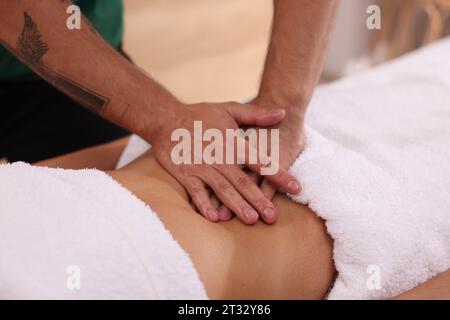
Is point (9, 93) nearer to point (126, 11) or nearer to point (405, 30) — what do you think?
point (126, 11)

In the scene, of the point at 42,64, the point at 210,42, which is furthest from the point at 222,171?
the point at 210,42

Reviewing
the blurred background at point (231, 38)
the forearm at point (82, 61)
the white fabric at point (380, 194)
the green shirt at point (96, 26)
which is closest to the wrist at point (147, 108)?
the forearm at point (82, 61)

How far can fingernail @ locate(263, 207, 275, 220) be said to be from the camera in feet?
2.91

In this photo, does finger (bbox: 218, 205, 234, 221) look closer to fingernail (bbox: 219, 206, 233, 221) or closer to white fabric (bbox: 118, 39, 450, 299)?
fingernail (bbox: 219, 206, 233, 221)

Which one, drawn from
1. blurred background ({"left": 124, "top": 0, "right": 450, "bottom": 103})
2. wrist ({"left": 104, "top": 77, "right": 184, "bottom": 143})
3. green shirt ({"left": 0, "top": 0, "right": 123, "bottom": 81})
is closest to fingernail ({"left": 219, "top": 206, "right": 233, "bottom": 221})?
wrist ({"left": 104, "top": 77, "right": 184, "bottom": 143})

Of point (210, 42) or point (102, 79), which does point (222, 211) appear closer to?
point (102, 79)

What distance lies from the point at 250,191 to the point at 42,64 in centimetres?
51

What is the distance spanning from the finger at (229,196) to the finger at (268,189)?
0.05 m

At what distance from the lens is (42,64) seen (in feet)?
3.55

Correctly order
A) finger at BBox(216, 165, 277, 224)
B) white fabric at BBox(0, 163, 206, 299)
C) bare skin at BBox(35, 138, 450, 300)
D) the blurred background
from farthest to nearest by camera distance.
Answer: the blurred background < finger at BBox(216, 165, 277, 224) < bare skin at BBox(35, 138, 450, 300) < white fabric at BBox(0, 163, 206, 299)

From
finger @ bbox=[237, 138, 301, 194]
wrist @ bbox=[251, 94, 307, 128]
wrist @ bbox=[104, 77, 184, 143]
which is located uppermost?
wrist @ bbox=[104, 77, 184, 143]

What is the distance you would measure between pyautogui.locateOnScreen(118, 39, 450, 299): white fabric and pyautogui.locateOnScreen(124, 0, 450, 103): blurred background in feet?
4.35

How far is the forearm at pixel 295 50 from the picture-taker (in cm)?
111
